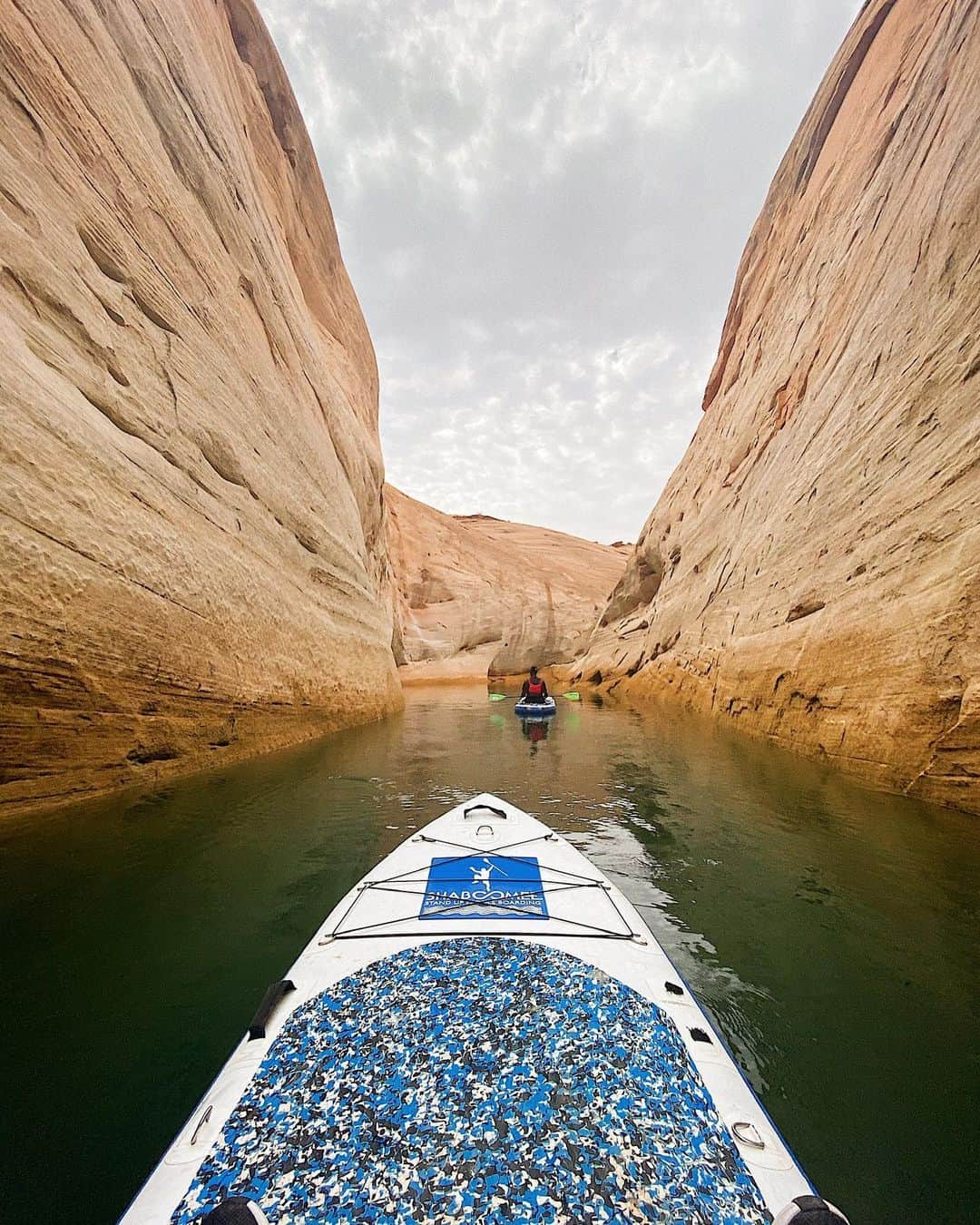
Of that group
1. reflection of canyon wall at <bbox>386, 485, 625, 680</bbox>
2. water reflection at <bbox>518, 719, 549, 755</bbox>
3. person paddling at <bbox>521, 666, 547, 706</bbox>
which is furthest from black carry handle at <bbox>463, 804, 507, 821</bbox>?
reflection of canyon wall at <bbox>386, 485, 625, 680</bbox>

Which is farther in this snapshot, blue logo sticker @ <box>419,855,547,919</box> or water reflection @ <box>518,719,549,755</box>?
water reflection @ <box>518,719,549,755</box>

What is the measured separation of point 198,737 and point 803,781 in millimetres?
9170

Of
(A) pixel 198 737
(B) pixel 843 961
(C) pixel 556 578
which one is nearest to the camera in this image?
(B) pixel 843 961

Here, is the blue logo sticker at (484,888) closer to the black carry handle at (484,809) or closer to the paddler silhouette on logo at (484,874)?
the paddler silhouette on logo at (484,874)

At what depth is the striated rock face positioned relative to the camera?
543cm

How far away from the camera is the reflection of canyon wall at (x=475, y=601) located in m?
34.2

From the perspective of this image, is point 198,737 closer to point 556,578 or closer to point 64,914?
point 64,914

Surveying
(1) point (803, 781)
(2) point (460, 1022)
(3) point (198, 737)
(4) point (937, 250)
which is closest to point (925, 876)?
(1) point (803, 781)

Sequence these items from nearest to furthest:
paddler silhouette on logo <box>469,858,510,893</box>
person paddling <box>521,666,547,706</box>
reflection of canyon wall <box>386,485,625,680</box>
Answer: paddler silhouette on logo <box>469,858,510,893</box> < person paddling <box>521,666,547,706</box> < reflection of canyon wall <box>386,485,625,680</box>

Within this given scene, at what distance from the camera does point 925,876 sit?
15.0 feet

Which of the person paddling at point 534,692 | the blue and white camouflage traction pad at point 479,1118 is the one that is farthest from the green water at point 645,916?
the person paddling at point 534,692

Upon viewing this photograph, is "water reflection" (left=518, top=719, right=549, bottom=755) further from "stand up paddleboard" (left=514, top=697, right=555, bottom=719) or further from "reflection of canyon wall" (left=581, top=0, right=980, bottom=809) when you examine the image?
"reflection of canyon wall" (left=581, top=0, right=980, bottom=809)

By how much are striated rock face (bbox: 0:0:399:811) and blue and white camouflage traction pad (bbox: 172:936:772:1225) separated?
5038 mm

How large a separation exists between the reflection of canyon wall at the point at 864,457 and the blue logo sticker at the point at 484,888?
5.42 metres
